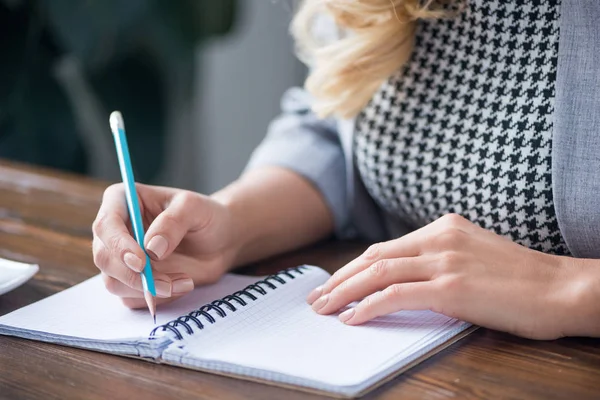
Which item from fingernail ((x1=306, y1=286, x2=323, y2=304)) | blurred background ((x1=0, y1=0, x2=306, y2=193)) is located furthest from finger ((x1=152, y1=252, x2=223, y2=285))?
blurred background ((x1=0, y1=0, x2=306, y2=193))

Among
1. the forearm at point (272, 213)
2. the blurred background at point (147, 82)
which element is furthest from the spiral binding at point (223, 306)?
the blurred background at point (147, 82)

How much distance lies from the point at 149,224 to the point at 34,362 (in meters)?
0.20

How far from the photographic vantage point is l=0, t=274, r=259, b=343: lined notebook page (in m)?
0.68

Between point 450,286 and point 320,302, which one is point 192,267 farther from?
point 450,286

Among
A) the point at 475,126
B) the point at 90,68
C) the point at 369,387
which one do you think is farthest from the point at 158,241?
the point at 90,68

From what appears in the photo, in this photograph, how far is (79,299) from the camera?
0.76 metres

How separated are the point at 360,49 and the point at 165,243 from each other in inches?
12.1

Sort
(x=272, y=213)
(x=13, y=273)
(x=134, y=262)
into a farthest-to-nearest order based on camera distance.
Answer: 1. (x=272, y=213)
2. (x=13, y=273)
3. (x=134, y=262)

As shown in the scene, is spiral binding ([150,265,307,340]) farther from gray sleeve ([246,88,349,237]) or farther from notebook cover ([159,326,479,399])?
gray sleeve ([246,88,349,237])

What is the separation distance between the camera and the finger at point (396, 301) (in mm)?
672

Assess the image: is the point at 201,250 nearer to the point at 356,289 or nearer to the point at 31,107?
the point at 356,289

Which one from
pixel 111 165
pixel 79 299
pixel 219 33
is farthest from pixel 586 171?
pixel 111 165

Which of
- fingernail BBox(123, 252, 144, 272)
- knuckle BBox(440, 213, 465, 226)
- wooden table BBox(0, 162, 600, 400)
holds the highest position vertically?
knuckle BBox(440, 213, 465, 226)

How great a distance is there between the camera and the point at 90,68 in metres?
1.82
